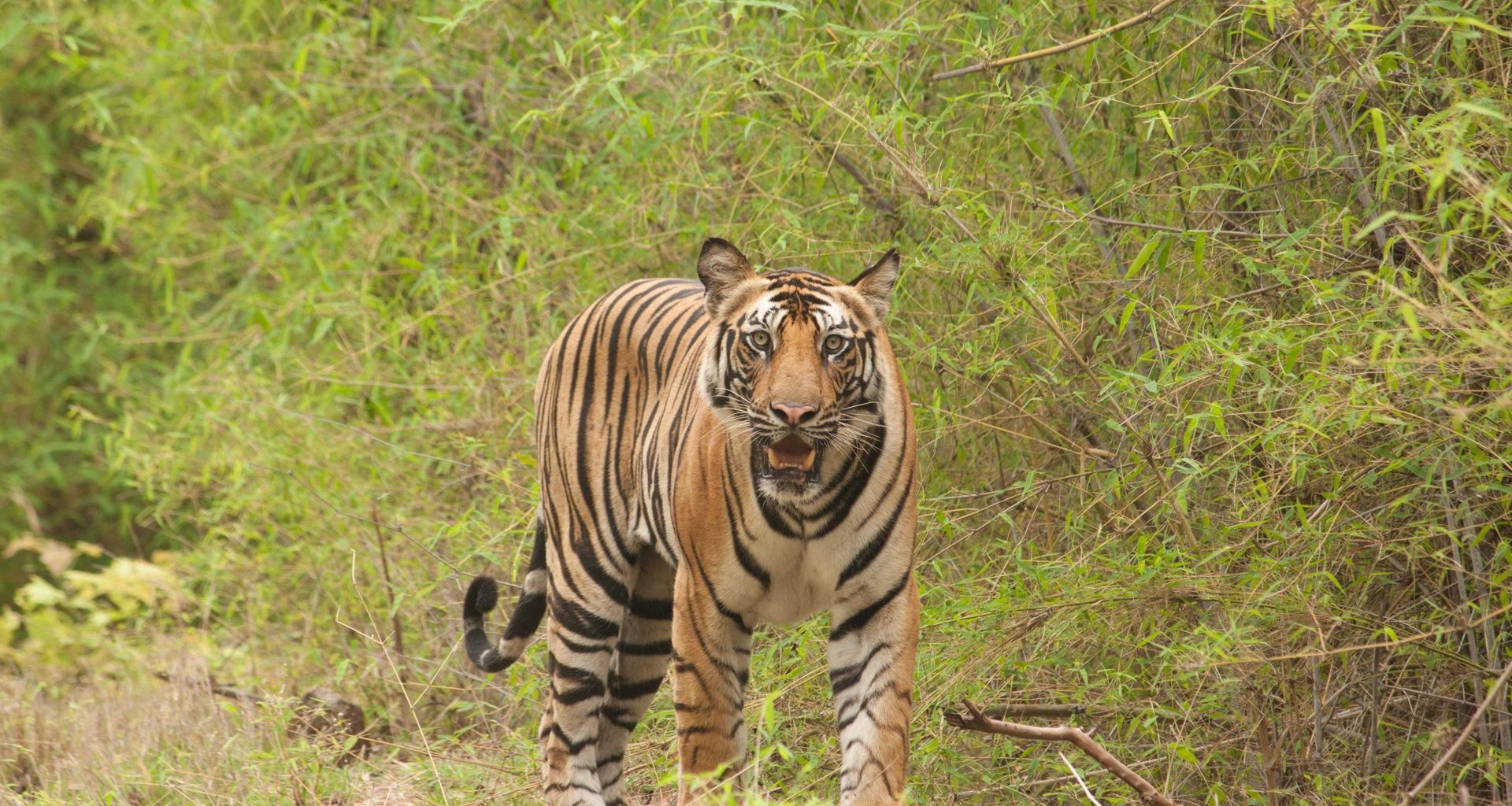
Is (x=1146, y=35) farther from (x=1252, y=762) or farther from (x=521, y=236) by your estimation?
(x=521, y=236)

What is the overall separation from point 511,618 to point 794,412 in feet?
5.09

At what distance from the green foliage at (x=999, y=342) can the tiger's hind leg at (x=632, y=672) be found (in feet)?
1.07

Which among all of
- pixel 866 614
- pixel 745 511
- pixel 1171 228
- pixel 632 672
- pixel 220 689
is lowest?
pixel 220 689

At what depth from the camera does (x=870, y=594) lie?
3537 mm

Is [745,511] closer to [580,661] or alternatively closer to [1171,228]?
[580,661]

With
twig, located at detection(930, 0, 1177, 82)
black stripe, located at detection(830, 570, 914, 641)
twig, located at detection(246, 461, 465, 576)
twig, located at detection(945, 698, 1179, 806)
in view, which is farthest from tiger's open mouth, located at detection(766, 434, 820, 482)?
twig, located at detection(246, 461, 465, 576)

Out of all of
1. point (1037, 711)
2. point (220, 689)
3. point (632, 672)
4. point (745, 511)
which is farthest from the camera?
point (220, 689)

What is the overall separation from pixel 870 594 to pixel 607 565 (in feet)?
3.07

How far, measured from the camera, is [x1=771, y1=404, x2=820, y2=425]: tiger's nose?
11.0 feet

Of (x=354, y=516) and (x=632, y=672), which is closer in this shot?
(x=632, y=672)

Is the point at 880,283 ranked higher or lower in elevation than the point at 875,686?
higher

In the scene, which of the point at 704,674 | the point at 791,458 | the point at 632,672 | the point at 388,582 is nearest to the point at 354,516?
the point at 388,582

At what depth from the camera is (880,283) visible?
3.66 m

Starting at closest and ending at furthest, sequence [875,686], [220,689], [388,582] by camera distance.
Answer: [875,686] → [388,582] → [220,689]
